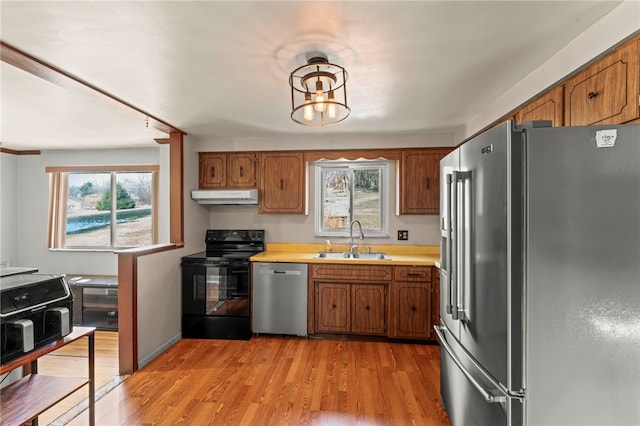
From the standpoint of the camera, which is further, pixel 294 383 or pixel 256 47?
pixel 294 383

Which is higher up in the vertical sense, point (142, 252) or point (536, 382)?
point (142, 252)

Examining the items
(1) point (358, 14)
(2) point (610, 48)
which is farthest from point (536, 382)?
(1) point (358, 14)

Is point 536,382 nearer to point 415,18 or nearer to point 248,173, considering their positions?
point 415,18

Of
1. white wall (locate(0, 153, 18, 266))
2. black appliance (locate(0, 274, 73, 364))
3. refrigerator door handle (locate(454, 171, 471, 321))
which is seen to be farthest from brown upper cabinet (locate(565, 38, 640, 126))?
white wall (locate(0, 153, 18, 266))

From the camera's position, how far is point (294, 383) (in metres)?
2.55

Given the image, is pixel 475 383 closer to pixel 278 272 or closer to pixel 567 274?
pixel 567 274

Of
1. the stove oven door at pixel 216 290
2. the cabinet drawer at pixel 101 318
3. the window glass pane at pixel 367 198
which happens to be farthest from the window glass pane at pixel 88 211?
the window glass pane at pixel 367 198

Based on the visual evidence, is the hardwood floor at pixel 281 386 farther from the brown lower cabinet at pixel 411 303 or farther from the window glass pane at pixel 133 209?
the window glass pane at pixel 133 209

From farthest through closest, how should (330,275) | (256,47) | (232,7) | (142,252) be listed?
(330,275), (142,252), (256,47), (232,7)

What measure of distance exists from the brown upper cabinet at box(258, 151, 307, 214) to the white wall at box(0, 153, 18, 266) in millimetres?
3908

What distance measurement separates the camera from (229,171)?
3955 millimetres

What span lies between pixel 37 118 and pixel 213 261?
2312mm

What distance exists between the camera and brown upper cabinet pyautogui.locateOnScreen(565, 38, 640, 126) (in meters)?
1.35

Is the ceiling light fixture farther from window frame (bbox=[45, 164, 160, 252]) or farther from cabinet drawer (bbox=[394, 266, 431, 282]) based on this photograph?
window frame (bbox=[45, 164, 160, 252])
